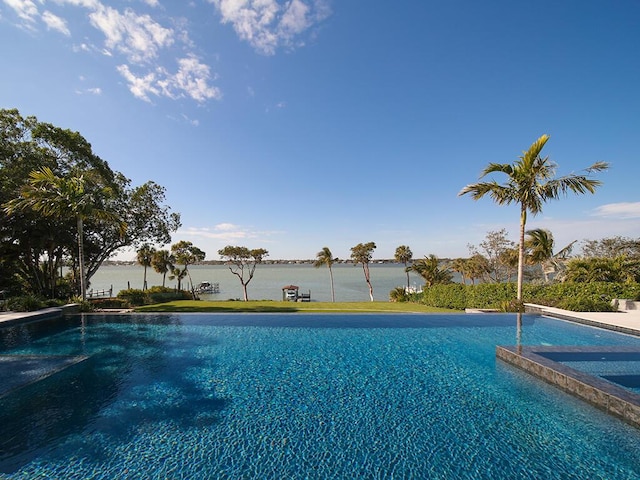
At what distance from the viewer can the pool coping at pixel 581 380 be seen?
15.6 feet

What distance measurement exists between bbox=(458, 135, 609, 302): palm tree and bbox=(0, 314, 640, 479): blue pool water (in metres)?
5.68

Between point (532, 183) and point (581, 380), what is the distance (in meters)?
9.33

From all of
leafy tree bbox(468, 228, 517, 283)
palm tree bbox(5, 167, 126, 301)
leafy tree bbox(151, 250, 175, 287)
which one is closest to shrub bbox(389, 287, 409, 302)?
leafy tree bbox(468, 228, 517, 283)

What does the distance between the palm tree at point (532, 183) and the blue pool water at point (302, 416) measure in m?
5.68

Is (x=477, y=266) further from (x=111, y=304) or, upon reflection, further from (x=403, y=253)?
(x=111, y=304)

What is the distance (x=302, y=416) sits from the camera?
5102 millimetres

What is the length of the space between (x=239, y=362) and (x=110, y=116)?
13.8m

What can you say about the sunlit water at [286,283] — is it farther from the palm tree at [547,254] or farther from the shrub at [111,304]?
the palm tree at [547,254]

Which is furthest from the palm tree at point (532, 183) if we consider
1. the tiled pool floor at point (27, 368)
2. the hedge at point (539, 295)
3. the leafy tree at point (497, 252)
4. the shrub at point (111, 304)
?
the shrub at point (111, 304)

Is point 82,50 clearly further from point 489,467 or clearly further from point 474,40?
point 489,467

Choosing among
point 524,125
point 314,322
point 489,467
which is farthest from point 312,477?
point 524,125

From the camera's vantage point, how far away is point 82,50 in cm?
1170

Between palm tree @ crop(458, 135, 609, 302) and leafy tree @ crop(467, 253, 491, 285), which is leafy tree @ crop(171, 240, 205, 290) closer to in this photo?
leafy tree @ crop(467, 253, 491, 285)

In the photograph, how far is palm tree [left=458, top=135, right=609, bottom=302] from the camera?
1188 cm
